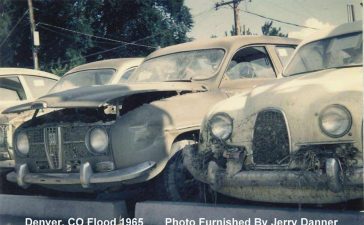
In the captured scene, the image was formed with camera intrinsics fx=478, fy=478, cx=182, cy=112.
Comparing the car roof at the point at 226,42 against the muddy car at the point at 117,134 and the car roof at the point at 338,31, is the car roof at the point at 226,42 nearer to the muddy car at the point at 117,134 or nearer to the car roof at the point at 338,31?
the muddy car at the point at 117,134

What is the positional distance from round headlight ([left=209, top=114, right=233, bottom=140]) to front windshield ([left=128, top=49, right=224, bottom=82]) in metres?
1.11

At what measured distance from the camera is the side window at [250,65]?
4.35 metres

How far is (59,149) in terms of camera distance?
11.8 ft

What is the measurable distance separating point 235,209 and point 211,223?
0.18 metres

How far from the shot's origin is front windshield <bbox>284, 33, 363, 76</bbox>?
3410mm

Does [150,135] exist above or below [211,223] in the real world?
above

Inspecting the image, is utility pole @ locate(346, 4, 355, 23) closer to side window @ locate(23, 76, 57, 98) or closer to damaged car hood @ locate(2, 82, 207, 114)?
damaged car hood @ locate(2, 82, 207, 114)

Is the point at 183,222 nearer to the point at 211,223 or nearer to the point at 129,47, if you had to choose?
the point at 211,223

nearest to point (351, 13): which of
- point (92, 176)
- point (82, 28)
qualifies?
point (92, 176)

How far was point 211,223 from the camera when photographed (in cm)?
302

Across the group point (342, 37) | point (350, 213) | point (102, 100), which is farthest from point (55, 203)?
point (342, 37)

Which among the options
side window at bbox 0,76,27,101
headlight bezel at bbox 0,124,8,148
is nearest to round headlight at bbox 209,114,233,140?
headlight bezel at bbox 0,124,8,148

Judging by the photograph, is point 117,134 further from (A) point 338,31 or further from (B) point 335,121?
(A) point 338,31

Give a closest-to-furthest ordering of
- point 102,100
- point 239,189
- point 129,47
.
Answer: point 239,189 < point 102,100 < point 129,47
